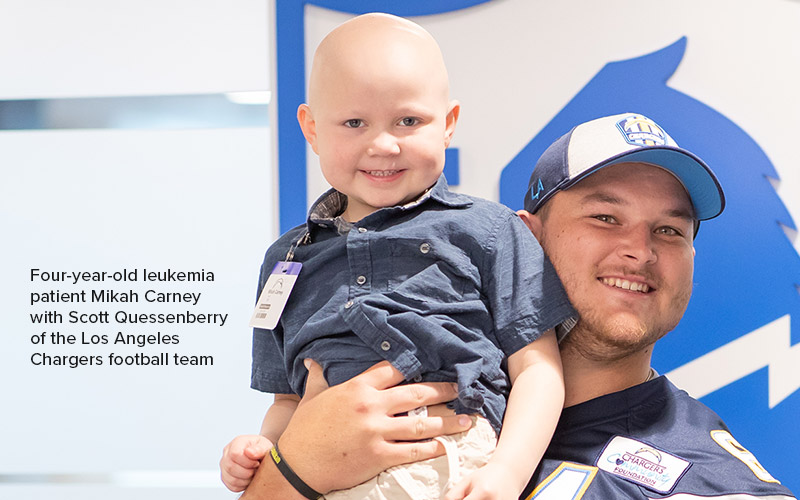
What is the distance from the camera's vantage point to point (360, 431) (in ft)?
3.95

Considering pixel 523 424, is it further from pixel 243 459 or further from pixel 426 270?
pixel 243 459

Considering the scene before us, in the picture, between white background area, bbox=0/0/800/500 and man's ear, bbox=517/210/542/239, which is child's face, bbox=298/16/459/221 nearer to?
man's ear, bbox=517/210/542/239

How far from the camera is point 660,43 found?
2.15m

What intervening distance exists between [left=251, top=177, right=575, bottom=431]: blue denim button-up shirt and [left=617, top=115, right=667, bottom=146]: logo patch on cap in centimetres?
28

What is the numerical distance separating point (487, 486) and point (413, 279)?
1.19ft

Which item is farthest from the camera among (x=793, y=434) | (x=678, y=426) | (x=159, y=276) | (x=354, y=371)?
(x=159, y=276)

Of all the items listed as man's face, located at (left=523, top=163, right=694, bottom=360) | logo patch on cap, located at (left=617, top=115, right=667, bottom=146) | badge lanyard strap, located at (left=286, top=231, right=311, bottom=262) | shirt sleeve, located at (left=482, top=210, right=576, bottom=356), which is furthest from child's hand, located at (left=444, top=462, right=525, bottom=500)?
logo patch on cap, located at (left=617, top=115, right=667, bottom=146)

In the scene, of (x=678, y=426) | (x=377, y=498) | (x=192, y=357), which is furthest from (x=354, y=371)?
(x=192, y=357)

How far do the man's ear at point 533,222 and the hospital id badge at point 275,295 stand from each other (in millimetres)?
494

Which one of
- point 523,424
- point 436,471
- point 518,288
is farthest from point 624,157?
point 436,471

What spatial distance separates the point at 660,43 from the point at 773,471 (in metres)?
1.25

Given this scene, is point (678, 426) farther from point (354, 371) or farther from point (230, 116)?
point (230, 116)

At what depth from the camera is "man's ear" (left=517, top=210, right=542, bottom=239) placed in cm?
155

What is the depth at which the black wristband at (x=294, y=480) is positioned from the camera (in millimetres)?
1260
